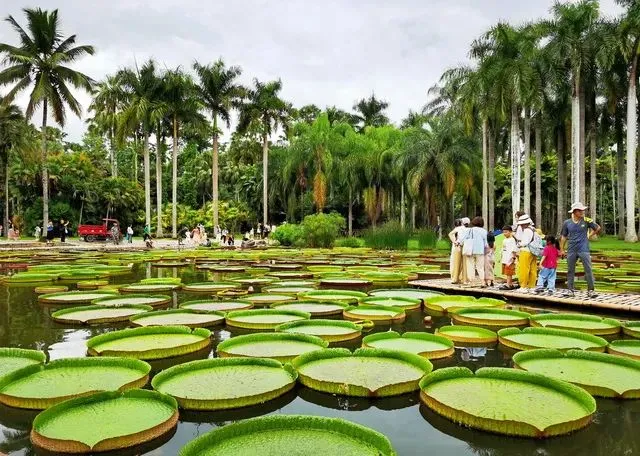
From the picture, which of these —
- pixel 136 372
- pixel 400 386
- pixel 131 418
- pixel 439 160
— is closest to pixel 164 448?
pixel 131 418

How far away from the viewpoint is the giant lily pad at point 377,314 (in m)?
6.71

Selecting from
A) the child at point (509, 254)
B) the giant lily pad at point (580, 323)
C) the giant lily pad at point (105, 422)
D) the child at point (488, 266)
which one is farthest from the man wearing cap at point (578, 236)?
the giant lily pad at point (105, 422)

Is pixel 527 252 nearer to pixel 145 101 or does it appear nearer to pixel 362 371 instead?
pixel 362 371

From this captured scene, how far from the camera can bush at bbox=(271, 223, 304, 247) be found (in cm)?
2716

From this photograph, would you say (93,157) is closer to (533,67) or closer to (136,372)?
(533,67)

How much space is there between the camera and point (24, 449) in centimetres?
307

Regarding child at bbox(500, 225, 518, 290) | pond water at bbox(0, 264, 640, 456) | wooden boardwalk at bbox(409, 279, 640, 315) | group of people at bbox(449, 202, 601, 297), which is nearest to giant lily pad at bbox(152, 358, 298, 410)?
pond water at bbox(0, 264, 640, 456)

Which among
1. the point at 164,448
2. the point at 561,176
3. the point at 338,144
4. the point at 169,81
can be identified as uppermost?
the point at 169,81

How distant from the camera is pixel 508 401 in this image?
3625 millimetres

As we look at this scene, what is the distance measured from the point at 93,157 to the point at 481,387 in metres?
50.0

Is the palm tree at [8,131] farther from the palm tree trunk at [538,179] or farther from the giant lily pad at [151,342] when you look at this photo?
the palm tree trunk at [538,179]

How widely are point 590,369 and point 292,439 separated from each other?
2.92m

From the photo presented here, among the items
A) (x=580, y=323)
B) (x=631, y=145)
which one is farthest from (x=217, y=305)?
(x=631, y=145)

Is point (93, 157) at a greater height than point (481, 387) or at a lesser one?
greater
